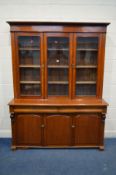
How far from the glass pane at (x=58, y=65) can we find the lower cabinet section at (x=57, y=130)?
1.54 feet

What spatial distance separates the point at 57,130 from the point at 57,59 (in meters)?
1.19

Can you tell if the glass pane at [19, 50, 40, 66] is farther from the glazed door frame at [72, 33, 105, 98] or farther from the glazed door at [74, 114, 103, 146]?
the glazed door at [74, 114, 103, 146]

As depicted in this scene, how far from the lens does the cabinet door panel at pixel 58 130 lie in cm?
271

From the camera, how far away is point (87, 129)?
275cm

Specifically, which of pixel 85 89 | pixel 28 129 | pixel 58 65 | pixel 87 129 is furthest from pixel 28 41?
pixel 87 129

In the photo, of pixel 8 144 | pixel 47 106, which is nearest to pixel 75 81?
pixel 47 106

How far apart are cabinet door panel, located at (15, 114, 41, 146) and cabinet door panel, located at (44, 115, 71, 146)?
5.8 inches

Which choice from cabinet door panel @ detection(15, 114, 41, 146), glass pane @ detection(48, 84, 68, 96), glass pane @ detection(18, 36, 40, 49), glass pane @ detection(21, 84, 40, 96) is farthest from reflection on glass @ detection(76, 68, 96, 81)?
cabinet door panel @ detection(15, 114, 41, 146)

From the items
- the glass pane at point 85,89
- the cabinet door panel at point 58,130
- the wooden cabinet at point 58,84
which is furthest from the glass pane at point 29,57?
the cabinet door panel at point 58,130

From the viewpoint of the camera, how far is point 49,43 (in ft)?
9.01

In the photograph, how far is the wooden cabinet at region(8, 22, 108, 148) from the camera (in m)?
2.63

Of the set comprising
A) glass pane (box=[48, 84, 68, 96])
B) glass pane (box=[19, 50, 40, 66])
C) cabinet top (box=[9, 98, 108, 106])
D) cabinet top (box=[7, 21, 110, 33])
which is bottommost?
cabinet top (box=[9, 98, 108, 106])

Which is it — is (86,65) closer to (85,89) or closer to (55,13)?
(85,89)

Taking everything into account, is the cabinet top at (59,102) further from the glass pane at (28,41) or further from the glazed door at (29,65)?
the glass pane at (28,41)
